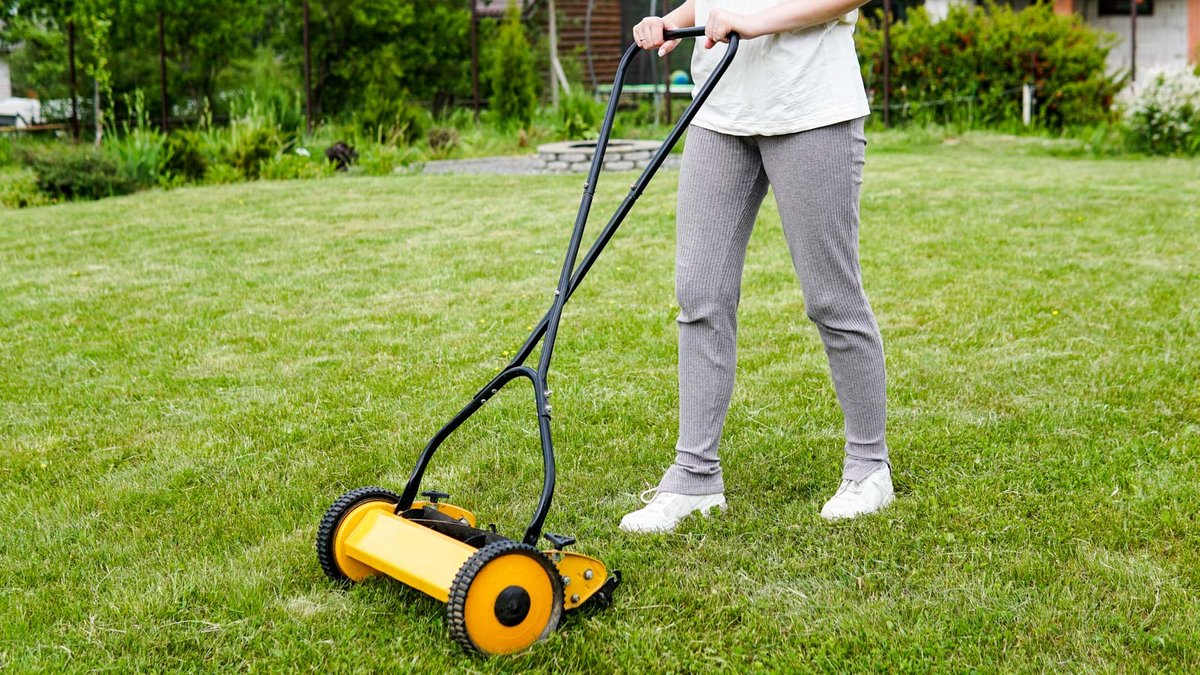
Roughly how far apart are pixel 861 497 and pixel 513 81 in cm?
1168

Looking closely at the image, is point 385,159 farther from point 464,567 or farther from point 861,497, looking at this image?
point 464,567

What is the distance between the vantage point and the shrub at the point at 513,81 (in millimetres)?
13977

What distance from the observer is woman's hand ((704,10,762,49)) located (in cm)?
272

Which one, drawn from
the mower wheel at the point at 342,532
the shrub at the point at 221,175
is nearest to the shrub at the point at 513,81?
the shrub at the point at 221,175

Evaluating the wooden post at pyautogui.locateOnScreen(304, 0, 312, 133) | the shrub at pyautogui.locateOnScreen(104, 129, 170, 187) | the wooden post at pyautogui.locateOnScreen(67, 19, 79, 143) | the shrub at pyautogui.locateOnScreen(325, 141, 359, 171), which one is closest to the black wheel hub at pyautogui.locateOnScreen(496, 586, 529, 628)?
the shrub at pyautogui.locateOnScreen(104, 129, 170, 187)

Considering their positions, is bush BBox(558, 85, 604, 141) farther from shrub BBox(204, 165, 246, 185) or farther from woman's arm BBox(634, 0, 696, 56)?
woman's arm BBox(634, 0, 696, 56)

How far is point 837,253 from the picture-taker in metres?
2.90

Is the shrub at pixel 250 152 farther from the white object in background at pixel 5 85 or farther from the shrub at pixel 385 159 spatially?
the white object in background at pixel 5 85

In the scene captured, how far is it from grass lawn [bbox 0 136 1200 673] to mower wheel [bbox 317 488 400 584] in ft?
0.19

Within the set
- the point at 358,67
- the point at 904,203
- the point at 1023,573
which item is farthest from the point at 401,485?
the point at 358,67

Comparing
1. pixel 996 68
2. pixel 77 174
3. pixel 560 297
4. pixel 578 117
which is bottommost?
pixel 560 297

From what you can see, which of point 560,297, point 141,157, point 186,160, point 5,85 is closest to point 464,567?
point 560,297

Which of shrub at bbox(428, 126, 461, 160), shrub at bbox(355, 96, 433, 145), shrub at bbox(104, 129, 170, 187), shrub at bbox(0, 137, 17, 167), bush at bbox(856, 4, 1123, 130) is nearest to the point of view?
shrub at bbox(104, 129, 170, 187)

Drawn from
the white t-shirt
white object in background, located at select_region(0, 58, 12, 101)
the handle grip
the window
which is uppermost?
the window
